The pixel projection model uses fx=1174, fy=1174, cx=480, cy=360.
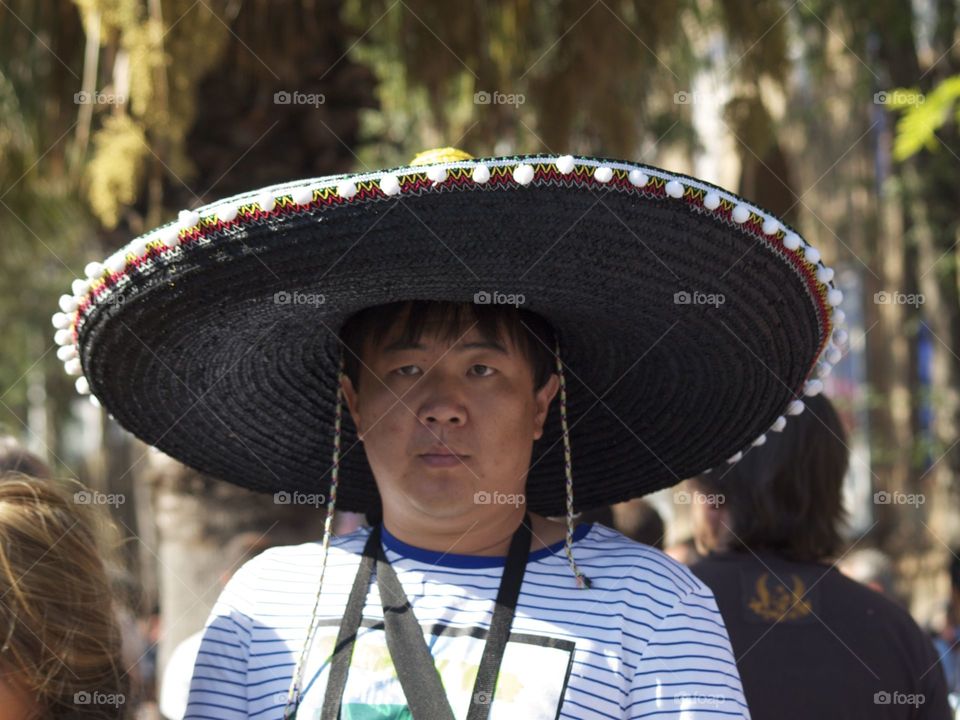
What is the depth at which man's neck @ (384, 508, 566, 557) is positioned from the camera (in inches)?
84.1

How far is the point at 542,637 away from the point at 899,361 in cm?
1169

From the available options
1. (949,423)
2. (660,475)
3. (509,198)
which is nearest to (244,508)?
(660,475)

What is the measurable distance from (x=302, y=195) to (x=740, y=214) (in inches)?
27.1

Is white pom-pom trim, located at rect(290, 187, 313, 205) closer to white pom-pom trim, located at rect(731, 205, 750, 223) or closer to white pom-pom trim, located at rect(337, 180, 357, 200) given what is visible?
white pom-pom trim, located at rect(337, 180, 357, 200)

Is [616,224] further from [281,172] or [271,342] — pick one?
[281,172]

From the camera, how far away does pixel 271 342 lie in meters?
2.33

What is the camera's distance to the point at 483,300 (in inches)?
84.0
